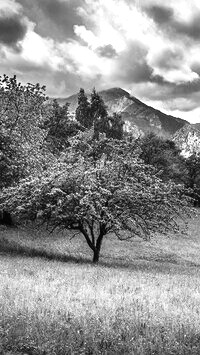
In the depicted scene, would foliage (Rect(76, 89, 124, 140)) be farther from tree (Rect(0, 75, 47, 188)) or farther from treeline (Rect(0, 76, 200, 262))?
treeline (Rect(0, 76, 200, 262))

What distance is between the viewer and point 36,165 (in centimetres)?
2541

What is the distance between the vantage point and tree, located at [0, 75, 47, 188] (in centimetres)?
2377

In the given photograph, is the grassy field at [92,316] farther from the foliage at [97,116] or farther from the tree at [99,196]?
the foliage at [97,116]

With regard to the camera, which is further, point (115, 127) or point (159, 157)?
point (159, 157)

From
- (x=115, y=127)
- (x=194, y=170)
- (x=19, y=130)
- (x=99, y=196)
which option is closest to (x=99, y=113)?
(x=115, y=127)

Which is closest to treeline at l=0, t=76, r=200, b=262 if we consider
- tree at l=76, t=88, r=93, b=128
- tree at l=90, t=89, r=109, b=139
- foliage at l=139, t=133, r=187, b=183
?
tree at l=90, t=89, r=109, b=139

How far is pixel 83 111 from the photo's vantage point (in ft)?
215

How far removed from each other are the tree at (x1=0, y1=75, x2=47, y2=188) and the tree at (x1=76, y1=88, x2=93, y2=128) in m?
30.8

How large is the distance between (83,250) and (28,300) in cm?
2148

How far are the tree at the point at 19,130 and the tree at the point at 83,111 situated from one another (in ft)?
101

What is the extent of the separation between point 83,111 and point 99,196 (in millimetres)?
47911

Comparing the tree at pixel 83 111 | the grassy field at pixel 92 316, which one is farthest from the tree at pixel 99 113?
the grassy field at pixel 92 316

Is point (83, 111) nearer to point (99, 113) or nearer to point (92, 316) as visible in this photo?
point (99, 113)

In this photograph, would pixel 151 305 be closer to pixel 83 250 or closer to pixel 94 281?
pixel 94 281
